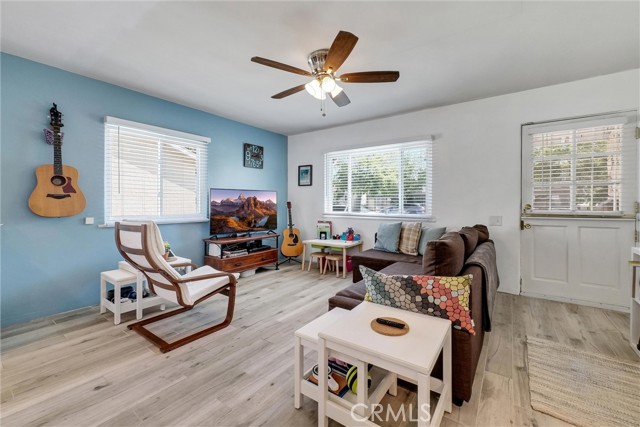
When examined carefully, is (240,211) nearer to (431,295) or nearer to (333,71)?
(333,71)

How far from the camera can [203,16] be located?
200 cm

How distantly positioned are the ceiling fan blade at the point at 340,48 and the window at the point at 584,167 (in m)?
2.77

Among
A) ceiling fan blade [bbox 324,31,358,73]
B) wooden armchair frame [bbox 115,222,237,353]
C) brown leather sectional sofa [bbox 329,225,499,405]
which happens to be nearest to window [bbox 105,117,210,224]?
wooden armchair frame [bbox 115,222,237,353]

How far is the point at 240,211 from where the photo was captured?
14.2ft

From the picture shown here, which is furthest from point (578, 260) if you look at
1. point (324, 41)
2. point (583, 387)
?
point (324, 41)

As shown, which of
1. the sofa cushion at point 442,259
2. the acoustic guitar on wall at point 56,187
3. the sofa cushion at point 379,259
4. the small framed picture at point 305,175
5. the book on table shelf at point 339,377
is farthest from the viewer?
the small framed picture at point 305,175

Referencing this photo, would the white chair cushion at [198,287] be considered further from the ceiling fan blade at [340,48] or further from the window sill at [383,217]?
the window sill at [383,217]

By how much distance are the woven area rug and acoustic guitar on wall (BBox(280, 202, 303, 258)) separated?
3.61 meters

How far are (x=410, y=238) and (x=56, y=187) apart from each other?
162 inches

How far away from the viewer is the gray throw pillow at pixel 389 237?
3885 millimetres

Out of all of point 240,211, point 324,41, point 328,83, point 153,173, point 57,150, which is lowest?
point 240,211

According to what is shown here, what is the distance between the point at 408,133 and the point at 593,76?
2026 millimetres

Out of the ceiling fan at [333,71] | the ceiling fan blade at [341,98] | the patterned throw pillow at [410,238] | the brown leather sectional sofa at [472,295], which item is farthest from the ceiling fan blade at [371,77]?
the patterned throw pillow at [410,238]

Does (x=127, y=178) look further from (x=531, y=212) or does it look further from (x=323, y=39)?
(x=531, y=212)
